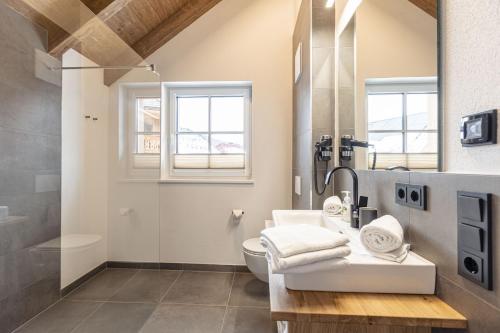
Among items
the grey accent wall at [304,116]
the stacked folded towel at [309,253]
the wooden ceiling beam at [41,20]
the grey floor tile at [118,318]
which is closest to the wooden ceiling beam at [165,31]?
the wooden ceiling beam at [41,20]

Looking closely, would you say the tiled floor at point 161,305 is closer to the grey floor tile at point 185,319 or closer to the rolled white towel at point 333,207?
the grey floor tile at point 185,319

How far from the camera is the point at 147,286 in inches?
91.7

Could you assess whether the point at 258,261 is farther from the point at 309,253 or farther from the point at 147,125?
the point at 147,125

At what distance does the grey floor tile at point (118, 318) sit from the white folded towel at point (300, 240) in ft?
5.25

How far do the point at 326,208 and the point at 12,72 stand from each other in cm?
220

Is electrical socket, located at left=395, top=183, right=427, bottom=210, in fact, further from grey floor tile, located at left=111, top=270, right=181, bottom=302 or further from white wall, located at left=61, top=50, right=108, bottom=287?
white wall, located at left=61, top=50, right=108, bottom=287

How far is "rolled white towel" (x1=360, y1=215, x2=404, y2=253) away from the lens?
768mm

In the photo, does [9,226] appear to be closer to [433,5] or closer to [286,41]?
[433,5]

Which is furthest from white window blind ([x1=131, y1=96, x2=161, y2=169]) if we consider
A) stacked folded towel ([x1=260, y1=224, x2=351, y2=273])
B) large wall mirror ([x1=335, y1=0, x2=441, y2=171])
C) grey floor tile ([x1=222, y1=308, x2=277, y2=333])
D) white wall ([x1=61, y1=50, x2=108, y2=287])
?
stacked folded towel ([x1=260, y1=224, x2=351, y2=273])

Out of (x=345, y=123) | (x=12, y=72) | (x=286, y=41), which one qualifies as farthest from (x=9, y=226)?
(x=286, y=41)

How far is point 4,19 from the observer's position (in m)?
1.56

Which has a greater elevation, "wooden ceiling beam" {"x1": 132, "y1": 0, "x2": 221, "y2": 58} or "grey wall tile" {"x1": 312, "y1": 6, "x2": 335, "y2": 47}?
"wooden ceiling beam" {"x1": 132, "y1": 0, "x2": 221, "y2": 58}

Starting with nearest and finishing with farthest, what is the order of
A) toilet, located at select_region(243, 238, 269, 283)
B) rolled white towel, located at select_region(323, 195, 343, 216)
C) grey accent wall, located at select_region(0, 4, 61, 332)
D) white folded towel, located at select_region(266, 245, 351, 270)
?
white folded towel, located at select_region(266, 245, 351, 270)
rolled white towel, located at select_region(323, 195, 343, 216)
grey accent wall, located at select_region(0, 4, 61, 332)
toilet, located at select_region(243, 238, 269, 283)

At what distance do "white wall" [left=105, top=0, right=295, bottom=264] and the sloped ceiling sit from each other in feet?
0.39
